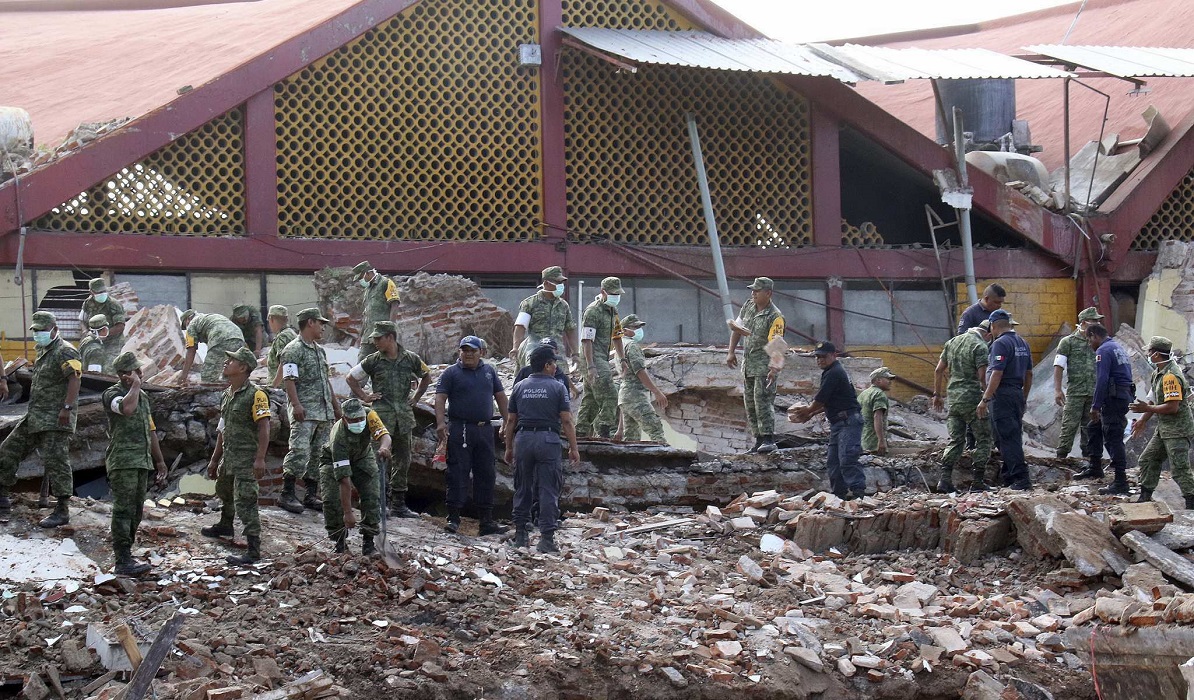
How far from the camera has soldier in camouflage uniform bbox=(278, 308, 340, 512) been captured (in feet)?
36.4

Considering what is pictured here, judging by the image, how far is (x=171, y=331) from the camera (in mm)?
15727

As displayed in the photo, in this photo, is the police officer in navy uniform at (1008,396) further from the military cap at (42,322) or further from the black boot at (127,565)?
the military cap at (42,322)

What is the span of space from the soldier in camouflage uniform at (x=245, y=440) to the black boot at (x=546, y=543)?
210 cm

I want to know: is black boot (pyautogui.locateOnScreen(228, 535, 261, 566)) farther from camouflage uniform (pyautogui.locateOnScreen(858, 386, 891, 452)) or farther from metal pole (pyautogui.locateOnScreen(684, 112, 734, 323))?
metal pole (pyautogui.locateOnScreen(684, 112, 734, 323))

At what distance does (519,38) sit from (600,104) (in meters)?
1.36

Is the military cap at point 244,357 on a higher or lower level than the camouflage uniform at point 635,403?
higher

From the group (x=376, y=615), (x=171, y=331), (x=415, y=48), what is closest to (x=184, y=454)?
(x=171, y=331)

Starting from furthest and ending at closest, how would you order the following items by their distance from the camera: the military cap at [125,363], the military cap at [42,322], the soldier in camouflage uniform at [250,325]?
the soldier in camouflage uniform at [250,325] < the military cap at [42,322] < the military cap at [125,363]

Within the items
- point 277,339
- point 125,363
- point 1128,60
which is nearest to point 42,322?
point 125,363

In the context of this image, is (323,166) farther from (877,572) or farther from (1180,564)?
(1180,564)

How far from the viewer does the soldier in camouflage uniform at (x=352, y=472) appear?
995cm

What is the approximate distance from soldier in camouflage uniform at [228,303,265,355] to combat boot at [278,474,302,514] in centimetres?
374

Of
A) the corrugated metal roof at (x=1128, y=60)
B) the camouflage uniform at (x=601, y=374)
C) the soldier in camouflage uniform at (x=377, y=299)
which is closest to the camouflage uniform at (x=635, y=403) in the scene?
the camouflage uniform at (x=601, y=374)

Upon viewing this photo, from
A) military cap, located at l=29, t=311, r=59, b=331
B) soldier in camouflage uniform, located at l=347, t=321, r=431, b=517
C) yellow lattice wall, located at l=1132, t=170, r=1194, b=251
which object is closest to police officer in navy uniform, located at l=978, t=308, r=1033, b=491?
soldier in camouflage uniform, located at l=347, t=321, r=431, b=517
